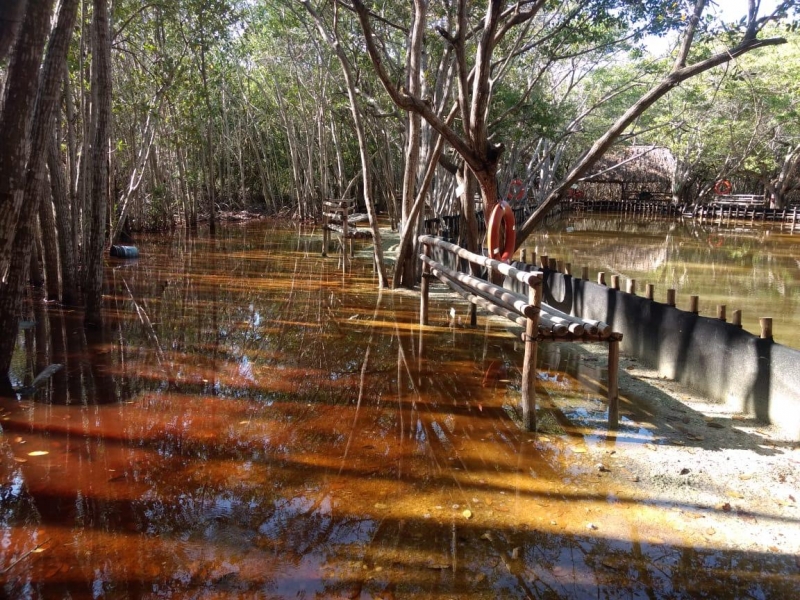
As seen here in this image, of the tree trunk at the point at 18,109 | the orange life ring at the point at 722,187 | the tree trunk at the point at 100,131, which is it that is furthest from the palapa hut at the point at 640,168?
the tree trunk at the point at 18,109

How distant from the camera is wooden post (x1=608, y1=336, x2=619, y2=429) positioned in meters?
5.08

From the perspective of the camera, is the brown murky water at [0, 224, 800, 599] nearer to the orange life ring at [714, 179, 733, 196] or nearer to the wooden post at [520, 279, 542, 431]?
the wooden post at [520, 279, 542, 431]

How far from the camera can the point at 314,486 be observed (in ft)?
13.6

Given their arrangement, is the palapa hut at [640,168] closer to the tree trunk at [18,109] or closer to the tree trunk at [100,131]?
the tree trunk at [100,131]

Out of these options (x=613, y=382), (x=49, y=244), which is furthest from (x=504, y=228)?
(x=49, y=244)

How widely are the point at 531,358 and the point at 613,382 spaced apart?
772mm

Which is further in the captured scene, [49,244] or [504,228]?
[49,244]

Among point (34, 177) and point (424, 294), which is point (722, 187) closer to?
point (424, 294)

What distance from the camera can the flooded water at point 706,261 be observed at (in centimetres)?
1102

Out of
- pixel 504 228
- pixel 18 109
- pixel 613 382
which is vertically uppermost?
pixel 18 109

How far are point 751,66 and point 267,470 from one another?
29.4 m

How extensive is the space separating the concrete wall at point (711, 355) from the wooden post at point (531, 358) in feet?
6.43

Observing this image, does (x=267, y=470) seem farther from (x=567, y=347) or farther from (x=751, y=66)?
(x=751, y=66)

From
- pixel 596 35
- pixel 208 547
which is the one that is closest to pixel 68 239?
pixel 208 547
